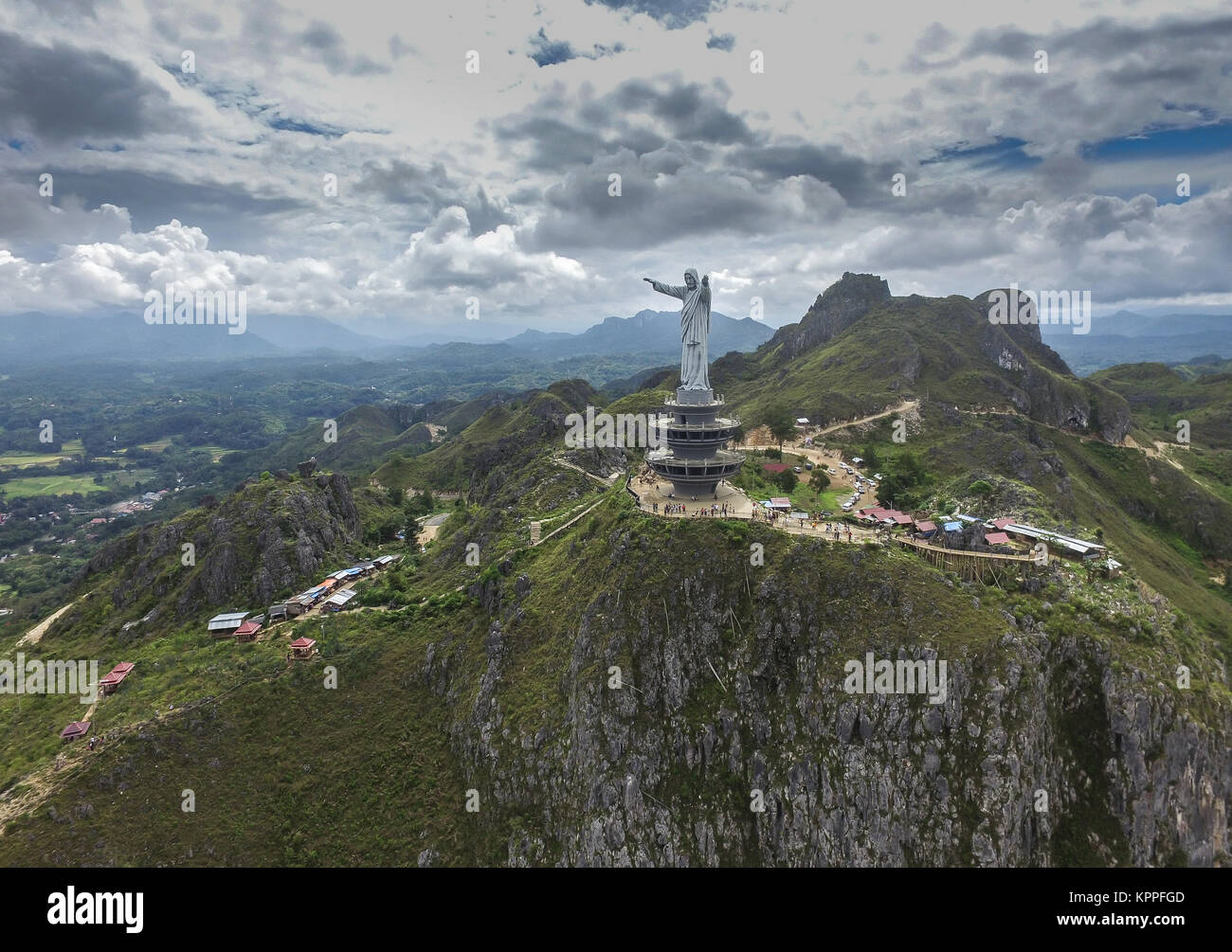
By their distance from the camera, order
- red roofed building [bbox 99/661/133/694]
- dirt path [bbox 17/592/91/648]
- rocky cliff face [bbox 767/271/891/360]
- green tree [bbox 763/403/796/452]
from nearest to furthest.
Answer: red roofed building [bbox 99/661/133/694], dirt path [bbox 17/592/91/648], green tree [bbox 763/403/796/452], rocky cliff face [bbox 767/271/891/360]

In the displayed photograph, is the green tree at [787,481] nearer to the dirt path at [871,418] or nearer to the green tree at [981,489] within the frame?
the green tree at [981,489]

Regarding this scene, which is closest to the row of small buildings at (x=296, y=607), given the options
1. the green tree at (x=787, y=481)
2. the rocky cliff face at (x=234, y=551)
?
the rocky cliff face at (x=234, y=551)

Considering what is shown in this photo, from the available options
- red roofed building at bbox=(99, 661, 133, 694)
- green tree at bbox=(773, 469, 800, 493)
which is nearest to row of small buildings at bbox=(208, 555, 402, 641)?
red roofed building at bbox=(99, 661, 133, 694)

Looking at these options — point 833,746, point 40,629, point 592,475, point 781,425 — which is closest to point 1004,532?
point 833,746

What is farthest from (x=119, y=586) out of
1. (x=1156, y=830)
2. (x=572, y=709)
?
(x=1156, y=830)

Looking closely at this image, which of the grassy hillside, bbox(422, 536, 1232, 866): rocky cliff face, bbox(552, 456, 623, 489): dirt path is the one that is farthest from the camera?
bbox(552, 456, 623, 489): dirt path

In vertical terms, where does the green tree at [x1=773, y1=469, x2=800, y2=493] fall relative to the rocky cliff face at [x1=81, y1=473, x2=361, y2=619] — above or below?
above

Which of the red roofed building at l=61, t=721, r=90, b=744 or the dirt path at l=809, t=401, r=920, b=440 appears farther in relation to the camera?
the dirt path at l=809, t=401, r=920, b=440

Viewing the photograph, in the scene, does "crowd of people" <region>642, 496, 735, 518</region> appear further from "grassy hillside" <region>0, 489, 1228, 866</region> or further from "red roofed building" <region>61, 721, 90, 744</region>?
"red roofed building" <region>61, 721, 90, 744</region>
